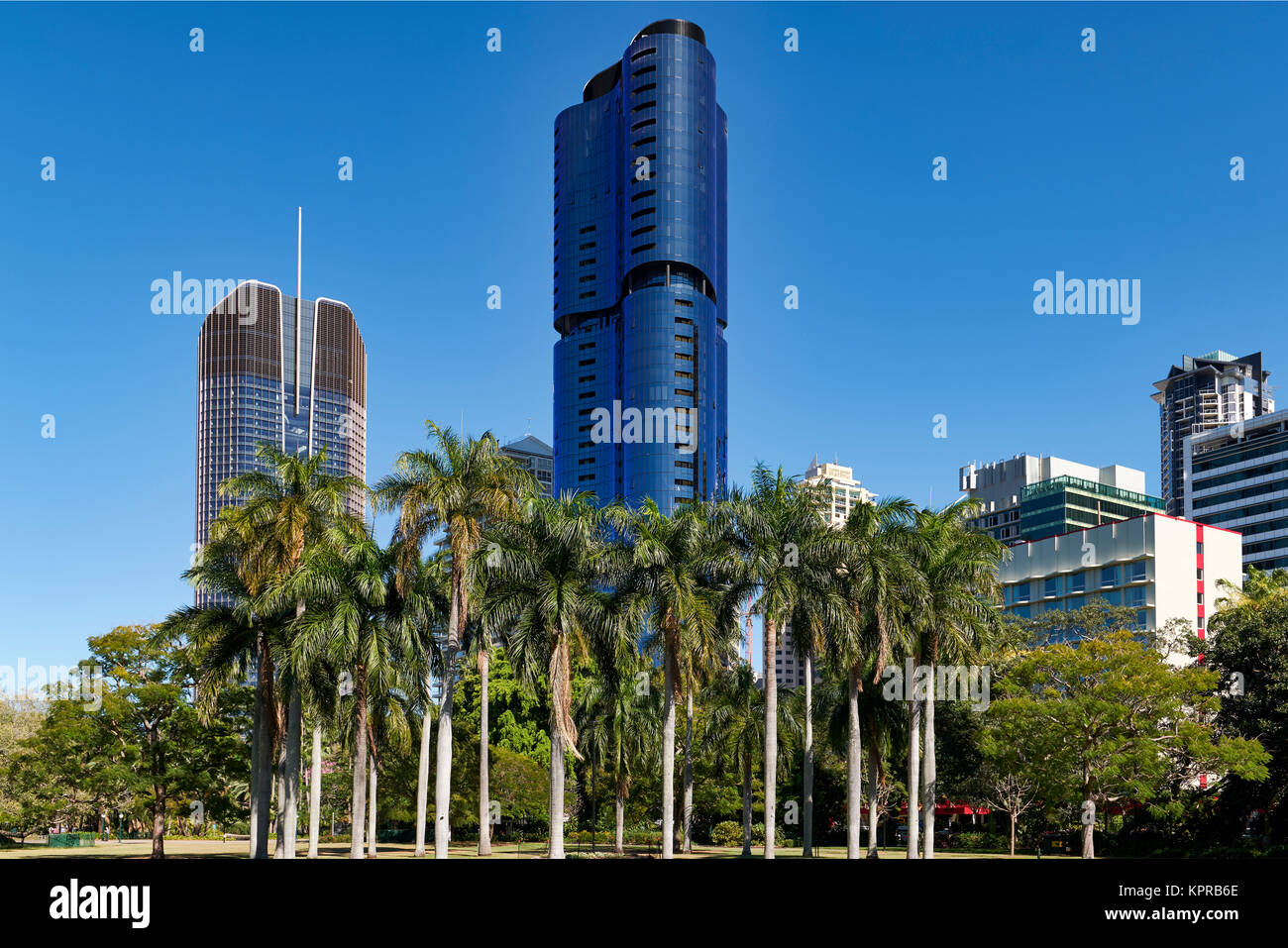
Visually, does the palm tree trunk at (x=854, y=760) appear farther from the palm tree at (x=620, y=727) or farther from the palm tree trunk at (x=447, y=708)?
the palm tree trunk at (x=447, y=708)

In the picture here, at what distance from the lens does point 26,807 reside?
60688 mm

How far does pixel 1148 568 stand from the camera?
4611 inches

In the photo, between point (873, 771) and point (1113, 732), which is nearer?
point (873, 771)

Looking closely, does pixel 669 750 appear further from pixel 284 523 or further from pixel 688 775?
pixel 284 523

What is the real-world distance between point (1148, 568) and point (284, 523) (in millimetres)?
95989

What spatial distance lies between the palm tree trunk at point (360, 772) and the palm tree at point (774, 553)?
16.5 metres

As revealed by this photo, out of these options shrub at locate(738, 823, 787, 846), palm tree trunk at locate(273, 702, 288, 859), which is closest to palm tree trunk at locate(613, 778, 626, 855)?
shrub at locate(738, 823, 787, 846)

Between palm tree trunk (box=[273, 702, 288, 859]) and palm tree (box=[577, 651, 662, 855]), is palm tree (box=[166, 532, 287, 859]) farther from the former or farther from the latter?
palm tree (box=[577, 651, 662, 855])

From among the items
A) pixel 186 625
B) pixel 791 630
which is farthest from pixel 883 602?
pixel 186 625

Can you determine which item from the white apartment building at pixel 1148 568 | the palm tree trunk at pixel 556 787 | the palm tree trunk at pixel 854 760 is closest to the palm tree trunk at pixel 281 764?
the palm tree trunk at pixel 556 787

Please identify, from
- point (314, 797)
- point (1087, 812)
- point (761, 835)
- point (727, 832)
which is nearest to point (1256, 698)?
point (1087, 812)
